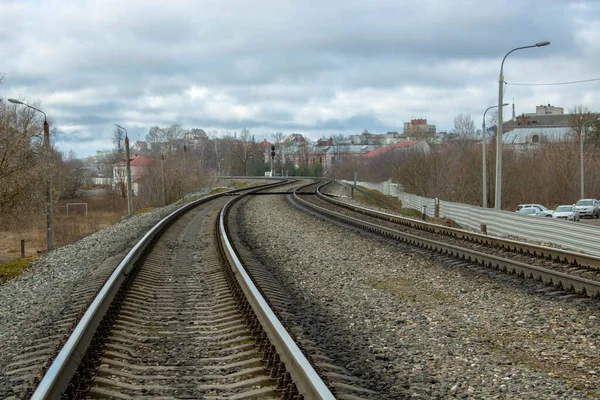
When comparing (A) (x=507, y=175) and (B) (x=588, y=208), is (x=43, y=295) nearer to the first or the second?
(B) (x=588, y=208)

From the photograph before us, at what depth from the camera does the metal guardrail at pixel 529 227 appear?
14.6 meters

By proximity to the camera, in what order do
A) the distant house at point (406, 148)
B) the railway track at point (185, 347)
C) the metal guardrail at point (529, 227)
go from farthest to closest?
the distant house at point (406, 148) → the metal guardrail at point (529, 227) → the railway track at point (185, 347)

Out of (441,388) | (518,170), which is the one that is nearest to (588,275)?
(441,388)

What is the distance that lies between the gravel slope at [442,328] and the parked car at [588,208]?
37.1m

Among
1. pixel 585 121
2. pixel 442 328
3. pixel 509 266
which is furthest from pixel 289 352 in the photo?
pixel 585 121

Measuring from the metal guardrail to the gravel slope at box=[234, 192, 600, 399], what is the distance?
452cm

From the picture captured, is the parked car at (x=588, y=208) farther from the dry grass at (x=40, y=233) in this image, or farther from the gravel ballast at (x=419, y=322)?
the gravel ballast at (x=419, y=322)

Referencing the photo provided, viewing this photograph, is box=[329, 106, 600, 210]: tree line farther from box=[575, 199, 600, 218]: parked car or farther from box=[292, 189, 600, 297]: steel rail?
box=[292, 189, 600, 297]: steel rail

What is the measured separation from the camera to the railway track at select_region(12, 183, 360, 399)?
4.72 m

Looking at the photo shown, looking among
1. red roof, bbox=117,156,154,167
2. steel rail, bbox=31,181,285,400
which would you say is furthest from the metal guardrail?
red roof, bbox=117,156,154,167

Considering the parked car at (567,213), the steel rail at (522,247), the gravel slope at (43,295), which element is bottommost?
the parked car at (567,213)

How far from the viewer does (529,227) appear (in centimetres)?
1848

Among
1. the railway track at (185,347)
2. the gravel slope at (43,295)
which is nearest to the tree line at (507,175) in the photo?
the gravel slope at (43,295)

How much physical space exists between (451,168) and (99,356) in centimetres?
4698
